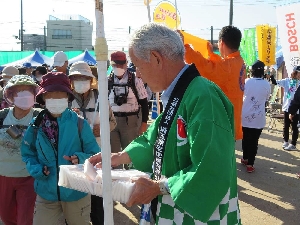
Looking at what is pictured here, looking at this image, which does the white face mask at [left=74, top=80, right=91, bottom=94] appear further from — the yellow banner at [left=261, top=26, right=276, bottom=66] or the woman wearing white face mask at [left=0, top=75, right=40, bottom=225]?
the yellow banner at [left=261, top=26, right=276, bottom=66]

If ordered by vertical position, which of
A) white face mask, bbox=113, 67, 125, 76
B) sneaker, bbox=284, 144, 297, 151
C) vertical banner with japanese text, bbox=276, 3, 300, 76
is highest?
vertical banner with japanese text, bbox=276, 3, 300, 76

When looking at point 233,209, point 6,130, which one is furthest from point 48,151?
point 233,209

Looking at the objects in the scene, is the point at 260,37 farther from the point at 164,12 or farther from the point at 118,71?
the point at 118,71

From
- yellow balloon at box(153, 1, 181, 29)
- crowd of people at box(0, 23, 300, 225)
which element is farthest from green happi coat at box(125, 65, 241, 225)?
yellow balloon at box(153, 1, 181, 29)

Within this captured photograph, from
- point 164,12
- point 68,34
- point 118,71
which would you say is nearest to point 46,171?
point 118,71

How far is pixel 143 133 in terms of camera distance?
7.18 feet

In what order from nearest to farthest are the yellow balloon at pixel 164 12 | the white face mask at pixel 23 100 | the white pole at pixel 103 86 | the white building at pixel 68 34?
the white pole at pixel 103 86
the white face mask at pixel 23 100
the yellow balloon at pixel 164 12
the white building at pixel 68 34

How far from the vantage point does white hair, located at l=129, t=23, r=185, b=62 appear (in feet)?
5.23

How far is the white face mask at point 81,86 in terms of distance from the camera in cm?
372

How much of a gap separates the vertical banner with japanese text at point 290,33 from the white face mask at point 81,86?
5.40 m

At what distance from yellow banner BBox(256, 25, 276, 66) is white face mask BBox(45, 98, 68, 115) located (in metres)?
11.6

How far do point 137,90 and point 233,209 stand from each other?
316 cm

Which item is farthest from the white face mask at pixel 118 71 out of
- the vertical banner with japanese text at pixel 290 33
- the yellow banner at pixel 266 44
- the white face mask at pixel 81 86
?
the yellow banner at pixel 266 44

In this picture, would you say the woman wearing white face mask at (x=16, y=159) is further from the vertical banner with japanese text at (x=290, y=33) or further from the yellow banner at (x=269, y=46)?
the yellow banner at (x=269, y=46)
